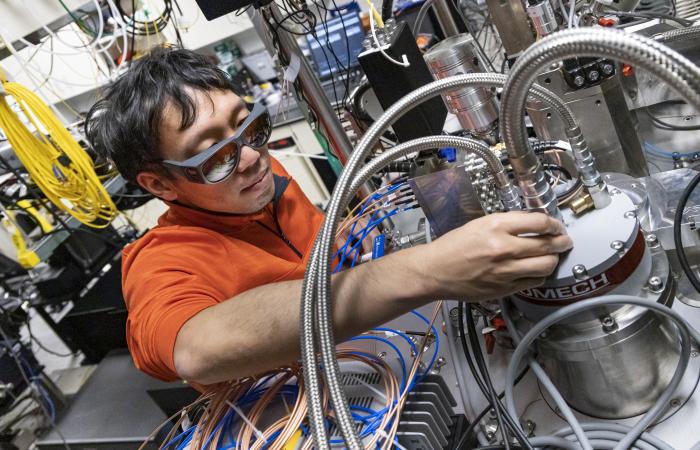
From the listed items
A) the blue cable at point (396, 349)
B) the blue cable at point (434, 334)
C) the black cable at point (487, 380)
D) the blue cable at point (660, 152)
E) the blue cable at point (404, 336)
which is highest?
the black cable at point (487, 380)

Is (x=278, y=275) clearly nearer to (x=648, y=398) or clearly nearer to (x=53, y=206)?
(x=648, y=398)

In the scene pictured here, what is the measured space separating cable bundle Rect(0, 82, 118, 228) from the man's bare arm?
1.59 m

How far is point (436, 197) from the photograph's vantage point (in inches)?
34.4

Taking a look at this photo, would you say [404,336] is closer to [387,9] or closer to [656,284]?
[656,284]

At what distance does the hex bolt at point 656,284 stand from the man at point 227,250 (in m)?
0.13

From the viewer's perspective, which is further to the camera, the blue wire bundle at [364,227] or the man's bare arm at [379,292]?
the blue wire bundle at [364,227]

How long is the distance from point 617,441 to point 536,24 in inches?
29.2

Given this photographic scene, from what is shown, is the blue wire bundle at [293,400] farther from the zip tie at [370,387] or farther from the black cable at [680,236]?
the black cable at [680,236]

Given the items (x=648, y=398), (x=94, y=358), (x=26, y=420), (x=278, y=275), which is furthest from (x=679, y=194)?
(x=26, y=420)

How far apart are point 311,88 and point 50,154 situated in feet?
4.53

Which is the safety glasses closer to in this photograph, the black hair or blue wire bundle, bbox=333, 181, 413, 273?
the black hair

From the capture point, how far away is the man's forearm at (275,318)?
2.24 ft

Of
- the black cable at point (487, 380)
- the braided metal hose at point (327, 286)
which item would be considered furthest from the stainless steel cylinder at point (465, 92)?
the black cable at point (487, 380)

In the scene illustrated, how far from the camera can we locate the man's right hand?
0.58m
